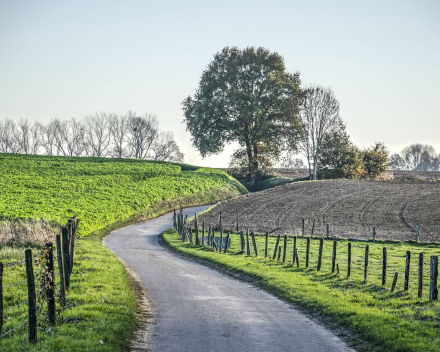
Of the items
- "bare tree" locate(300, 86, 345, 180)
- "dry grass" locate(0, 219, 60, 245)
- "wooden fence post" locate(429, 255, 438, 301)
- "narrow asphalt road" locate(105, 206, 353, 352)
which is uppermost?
"bare tree" locate(300, 86, 345, 180)

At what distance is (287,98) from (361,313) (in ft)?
208

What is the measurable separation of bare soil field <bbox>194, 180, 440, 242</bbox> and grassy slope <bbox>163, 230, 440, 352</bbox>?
1100cm

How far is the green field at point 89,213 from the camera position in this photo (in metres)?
10.7

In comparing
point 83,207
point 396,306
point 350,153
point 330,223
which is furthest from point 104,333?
point 350,153

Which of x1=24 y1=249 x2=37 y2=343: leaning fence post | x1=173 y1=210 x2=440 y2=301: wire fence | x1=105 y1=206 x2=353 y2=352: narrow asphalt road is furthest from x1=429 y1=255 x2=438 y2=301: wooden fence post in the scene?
x1=24 y1=249 x2=37 y2=343: leaning fence post

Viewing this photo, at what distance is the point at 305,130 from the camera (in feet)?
242

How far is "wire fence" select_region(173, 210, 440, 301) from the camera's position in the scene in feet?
51.7

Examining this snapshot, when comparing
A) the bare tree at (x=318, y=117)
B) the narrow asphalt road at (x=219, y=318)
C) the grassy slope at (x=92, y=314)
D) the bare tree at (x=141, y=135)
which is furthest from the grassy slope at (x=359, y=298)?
the bare tree at (x=141, y=135)

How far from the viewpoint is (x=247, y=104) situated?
71.9 metres

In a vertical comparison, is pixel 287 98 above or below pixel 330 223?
above

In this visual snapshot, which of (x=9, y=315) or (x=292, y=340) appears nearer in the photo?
(x=292, y=340)

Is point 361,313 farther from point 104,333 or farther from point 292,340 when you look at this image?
point 104,333

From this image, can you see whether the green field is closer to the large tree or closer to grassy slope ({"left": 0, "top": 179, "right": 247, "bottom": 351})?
grassy slope ({"left": 0, "top": 179, "right": 247, "bottom": 351})

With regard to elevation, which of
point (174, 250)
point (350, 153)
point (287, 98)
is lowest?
point (174, 250)
